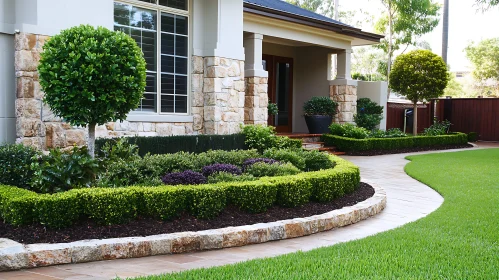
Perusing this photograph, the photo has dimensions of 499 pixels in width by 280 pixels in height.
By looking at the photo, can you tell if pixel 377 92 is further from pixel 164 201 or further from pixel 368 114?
pixel 164 201

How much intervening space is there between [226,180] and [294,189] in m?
0.90

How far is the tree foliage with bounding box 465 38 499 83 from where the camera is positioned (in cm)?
4400

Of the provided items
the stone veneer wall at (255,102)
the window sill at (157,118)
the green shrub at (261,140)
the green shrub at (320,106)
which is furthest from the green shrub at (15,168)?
the green shrub at (320,106)

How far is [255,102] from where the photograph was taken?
43.7ft

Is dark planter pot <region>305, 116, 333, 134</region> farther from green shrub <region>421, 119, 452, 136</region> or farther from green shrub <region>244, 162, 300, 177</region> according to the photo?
green shrub <region>244, 162, 300, 177</region>

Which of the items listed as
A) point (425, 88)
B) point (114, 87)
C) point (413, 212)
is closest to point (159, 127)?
point (114, 87)

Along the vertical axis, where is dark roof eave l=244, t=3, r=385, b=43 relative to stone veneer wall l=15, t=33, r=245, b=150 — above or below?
above

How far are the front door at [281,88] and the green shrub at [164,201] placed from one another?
11518mm

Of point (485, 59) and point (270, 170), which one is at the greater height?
point (485, 59)

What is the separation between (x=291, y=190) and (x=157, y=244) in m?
2.13

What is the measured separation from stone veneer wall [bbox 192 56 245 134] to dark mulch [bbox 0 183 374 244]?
4.63 m

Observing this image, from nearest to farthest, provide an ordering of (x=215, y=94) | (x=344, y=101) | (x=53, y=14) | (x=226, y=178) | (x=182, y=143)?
(x=226, y=178), (x=53, y=14), (x=182, y=143), (x=215, y=94), (x=344, y=101)

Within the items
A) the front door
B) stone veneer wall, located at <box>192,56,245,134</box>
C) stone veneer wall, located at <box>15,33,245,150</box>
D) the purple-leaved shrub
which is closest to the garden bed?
the front door

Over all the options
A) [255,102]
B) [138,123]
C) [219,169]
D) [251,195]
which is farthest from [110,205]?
[255,102]
